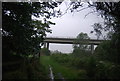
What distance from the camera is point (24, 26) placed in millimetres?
2572

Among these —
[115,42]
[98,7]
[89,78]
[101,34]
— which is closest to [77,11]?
[98,7]

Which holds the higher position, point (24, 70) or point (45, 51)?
point (45, 51)

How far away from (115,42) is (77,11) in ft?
2.17

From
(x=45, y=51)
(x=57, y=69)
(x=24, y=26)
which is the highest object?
(x=24, y=26)

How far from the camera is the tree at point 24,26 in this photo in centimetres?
249

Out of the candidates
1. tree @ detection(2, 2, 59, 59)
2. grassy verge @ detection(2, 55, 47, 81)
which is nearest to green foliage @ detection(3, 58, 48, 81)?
grassy verge @ detection(2, 55, 47, 81)

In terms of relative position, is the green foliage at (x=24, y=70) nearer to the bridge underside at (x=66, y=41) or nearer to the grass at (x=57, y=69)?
the grass at (x=57, y=69)

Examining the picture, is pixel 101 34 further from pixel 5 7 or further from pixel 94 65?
pixel 5 7

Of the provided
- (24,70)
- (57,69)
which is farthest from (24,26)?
(57,69)

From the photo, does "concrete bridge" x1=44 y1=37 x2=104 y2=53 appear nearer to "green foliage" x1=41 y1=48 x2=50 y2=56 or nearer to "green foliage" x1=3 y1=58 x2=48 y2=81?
"green foliage" x1=41 y1=48 x2=50 y2=56

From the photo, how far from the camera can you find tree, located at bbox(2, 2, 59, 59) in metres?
2.49

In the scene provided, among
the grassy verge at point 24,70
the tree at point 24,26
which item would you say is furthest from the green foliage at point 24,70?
the tree at point 24,26

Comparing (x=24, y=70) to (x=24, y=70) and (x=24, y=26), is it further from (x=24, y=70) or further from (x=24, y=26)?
(x=24, y=26)

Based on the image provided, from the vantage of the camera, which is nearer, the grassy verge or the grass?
the grassy verge
